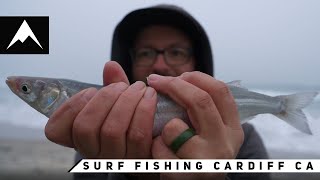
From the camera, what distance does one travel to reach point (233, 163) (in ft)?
3.42

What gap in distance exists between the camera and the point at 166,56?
1.90m

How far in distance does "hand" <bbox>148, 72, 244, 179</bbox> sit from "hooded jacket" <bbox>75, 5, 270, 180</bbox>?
82cm

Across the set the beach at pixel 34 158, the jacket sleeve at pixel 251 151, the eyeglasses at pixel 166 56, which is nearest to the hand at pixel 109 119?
the jacket sleeve at pixel 251 151

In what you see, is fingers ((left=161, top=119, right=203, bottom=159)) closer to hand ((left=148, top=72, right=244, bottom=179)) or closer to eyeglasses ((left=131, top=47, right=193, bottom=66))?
hand ((left=148, top=72, right=244, bottom=179))

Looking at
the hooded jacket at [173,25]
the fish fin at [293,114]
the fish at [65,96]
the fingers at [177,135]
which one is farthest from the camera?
the hooded jacket at [173,25]

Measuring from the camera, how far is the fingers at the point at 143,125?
3.24ft

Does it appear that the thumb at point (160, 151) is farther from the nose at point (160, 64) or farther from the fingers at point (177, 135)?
the nose at point (160, 64)

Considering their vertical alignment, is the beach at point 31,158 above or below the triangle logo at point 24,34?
below

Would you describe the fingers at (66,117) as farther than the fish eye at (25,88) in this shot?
No

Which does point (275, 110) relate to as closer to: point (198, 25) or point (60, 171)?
point (198, 25)

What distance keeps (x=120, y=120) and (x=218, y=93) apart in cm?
27

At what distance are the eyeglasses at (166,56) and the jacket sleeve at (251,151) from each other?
473mm

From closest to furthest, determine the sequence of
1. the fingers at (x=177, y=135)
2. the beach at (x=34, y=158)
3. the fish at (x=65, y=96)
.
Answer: the fingers at (x=177, y=135)
the fish at (x=65, y=96)
the beach at (x=34, y=158)

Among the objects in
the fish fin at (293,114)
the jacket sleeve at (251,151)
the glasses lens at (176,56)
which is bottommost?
the jacket sleeve at (251,151)
